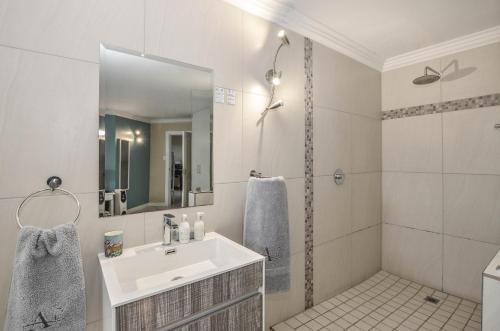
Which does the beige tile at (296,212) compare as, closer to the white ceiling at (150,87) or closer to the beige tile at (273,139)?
the beige tile at (273,139)

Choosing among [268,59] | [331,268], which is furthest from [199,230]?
[331,268]

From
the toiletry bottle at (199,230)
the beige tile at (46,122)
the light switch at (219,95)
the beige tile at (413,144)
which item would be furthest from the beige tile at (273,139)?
the beige tile at (413,144)

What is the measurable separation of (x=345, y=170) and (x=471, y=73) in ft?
4.70

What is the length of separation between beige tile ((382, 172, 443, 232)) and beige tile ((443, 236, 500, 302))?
0.21 metres

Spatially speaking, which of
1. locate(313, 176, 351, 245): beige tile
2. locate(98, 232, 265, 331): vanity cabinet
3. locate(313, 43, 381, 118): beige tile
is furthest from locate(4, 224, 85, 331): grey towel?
locate(313, 43, 381, 118): beige tile

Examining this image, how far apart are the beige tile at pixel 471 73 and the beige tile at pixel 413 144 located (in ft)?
0.90

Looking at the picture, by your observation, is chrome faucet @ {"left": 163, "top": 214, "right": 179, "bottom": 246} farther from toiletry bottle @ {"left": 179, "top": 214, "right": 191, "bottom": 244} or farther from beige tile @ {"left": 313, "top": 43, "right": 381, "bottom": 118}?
beige tile @ {"left": 313, "top": 43, "right": 381, "bottom": 118}

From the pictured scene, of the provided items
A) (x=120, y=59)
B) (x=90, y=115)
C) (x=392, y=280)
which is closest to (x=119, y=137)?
(x=90, y=115)

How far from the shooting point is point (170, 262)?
124 cm

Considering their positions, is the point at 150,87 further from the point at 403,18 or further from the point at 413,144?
the point at 413,144

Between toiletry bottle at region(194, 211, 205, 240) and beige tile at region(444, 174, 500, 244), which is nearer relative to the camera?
toiletry bottle at region(194, 211, 205, 240)

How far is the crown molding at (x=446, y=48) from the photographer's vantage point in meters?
2.12

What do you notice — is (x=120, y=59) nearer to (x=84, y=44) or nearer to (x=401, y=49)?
(x=84, y=44)

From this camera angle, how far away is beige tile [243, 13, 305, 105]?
1664 millimetres
